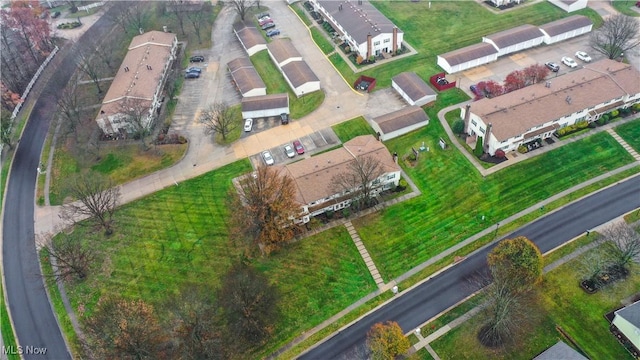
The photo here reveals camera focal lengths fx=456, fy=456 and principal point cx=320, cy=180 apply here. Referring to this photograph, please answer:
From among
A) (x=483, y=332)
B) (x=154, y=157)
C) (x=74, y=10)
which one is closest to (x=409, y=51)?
(x=154, y=157)

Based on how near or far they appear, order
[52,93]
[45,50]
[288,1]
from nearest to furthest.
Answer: [52,93] < [45,50] < [288,1]

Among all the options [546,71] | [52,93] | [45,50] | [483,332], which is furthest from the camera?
[45,50]

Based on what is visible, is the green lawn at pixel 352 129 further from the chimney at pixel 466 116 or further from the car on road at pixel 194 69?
the car on road at pixel 194 69

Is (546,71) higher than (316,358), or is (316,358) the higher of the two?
(546,71)

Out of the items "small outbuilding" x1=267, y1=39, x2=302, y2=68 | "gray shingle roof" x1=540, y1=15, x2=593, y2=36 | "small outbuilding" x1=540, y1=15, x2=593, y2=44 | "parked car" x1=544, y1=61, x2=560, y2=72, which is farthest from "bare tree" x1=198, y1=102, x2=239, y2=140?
"gray shingle roof" x1=540, y1=15, x2=593, y2=36

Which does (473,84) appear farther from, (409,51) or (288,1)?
(288,1)

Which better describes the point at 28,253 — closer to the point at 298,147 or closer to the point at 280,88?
the point at 298,147

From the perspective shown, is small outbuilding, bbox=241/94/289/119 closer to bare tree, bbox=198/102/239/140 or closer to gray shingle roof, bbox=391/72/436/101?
bare tree, bbox=198/102/239/140
